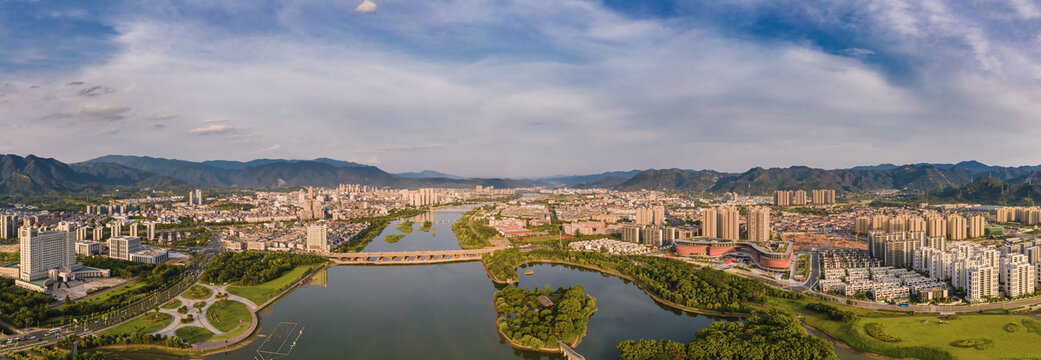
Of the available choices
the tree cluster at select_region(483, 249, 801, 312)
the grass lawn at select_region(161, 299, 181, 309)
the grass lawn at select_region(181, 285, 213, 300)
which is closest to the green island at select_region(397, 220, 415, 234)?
the tree cluster at select_region(483, 249, 801, 312)

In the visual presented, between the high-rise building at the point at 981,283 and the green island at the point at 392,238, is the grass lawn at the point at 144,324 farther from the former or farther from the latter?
the high-rise building at the point at 981,283

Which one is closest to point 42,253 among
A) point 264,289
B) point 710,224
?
point 264,289

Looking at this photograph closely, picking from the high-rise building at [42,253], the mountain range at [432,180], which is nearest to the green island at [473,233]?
the high-rise building at [42,253]

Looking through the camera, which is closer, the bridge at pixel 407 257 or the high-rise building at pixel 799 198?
the bridge at pixel 407 257

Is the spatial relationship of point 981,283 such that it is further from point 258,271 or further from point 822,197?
point 822,197

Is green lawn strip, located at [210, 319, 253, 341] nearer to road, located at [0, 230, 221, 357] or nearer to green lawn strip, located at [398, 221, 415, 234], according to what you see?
road, located at [0, 230, 221, 357]

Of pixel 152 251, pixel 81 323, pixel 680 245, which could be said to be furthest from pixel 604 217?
pixel 81 323

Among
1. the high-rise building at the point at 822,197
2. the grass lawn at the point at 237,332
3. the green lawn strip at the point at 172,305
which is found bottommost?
the grass lawn at the point at 237,332
